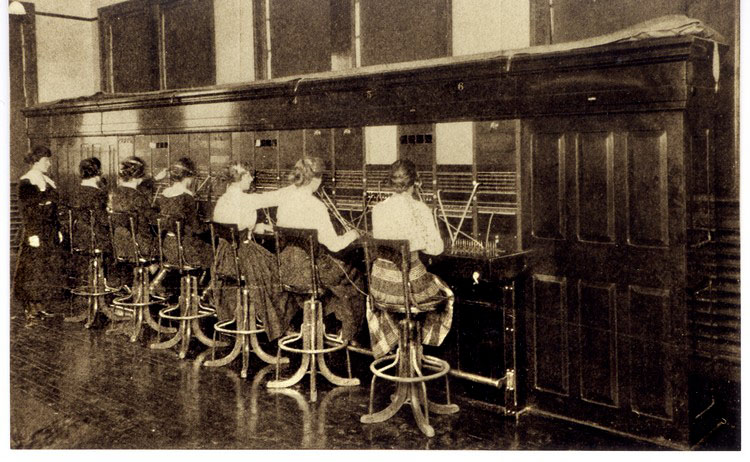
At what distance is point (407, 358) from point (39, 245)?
351 centimetres

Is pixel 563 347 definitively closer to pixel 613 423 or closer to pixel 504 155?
pixel 613 423

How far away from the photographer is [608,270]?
11.5 ft

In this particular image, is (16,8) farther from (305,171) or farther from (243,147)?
(305,171)

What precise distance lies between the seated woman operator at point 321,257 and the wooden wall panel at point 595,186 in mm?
1201

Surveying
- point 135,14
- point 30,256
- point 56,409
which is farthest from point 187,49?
point 56,409

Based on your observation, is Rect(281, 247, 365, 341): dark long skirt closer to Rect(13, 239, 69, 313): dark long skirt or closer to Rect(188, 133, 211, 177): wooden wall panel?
Rect(188, 133, 211, 177): wooden wall panel

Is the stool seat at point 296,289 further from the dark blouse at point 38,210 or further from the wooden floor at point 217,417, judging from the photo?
the dark blouse at point 38,210

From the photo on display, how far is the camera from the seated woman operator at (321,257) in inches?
159

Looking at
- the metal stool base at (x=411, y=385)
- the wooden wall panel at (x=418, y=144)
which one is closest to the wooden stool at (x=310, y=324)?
the metal stool base at (x=411, y=385)

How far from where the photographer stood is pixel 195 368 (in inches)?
182

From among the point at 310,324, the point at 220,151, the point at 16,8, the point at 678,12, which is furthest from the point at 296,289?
the point at 16,8

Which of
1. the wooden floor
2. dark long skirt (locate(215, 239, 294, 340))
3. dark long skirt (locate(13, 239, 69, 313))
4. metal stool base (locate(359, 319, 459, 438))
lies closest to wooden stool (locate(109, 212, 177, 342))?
the wooden floor

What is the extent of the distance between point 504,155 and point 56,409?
2755 mm

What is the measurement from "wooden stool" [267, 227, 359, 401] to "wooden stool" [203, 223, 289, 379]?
180mm
